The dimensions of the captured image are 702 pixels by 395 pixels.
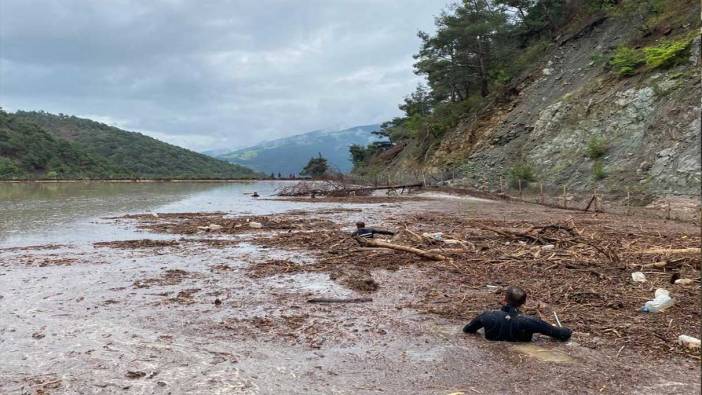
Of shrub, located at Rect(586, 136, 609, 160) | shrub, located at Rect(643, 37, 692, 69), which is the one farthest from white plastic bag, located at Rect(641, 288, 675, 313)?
shrub, located at Rect(643, 37, 692, 69)

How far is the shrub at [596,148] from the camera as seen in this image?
25875 millimetres

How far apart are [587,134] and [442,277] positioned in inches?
876

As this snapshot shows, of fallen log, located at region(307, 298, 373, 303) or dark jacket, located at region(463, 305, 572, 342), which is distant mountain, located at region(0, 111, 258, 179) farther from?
dark jacket, located at region(463, 305, 572, 342)

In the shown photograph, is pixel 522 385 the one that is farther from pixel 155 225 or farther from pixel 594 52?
pixel 594 52

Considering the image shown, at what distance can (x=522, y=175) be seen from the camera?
2966 centimetres

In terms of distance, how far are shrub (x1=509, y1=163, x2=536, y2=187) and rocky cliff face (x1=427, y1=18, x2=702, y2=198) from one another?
542 mm

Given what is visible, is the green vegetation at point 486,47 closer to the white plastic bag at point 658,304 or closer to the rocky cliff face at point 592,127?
the rocky cliff face at point 592,127

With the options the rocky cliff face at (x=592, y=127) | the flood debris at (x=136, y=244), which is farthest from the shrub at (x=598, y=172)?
the flood debris at (x=136, y=244)

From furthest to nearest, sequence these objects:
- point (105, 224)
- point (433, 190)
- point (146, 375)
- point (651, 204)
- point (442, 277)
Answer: point (433, 190) → point (105, 224) → point (651, 204) → point (442, 277) → point (146, 375)

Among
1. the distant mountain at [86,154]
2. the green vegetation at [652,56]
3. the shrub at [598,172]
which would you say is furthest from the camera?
the distant mountain at [86,154]

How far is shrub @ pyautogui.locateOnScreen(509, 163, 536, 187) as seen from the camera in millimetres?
29609

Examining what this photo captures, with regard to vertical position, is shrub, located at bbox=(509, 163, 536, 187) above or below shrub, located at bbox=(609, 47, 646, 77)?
below

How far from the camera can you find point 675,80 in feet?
80.6

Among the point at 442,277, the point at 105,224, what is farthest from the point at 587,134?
the point at 105,224
